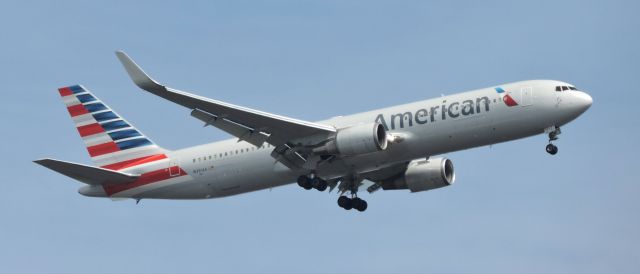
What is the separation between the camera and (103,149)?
62.7 meters

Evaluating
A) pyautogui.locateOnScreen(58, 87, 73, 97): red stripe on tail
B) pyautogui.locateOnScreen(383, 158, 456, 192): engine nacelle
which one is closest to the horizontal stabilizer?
pyautogui.locateOnScreen(58, 87, 73, 97): red stripe on tail

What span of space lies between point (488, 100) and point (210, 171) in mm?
13808

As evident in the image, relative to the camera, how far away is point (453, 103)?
53531mm

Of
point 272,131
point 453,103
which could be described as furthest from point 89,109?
point 453,103

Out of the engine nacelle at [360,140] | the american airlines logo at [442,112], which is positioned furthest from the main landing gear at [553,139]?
the engine nacelle at [360,140]

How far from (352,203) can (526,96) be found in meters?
12.2

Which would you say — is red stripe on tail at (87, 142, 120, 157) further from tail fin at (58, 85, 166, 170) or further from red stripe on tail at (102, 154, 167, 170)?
red stripe on tail at (102, 154, 167, 170)

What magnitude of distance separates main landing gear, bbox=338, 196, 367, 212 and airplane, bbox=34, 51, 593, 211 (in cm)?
5

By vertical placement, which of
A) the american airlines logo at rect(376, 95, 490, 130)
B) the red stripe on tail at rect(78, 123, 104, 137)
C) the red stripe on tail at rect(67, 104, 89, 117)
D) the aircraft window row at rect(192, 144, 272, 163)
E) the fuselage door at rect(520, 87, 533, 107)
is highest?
the red stripe on tail at rect(67, 104, 89, 117)

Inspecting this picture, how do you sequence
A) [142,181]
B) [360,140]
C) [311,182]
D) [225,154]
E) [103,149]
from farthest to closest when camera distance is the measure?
[103,149]
[142,181]
[225,154]
[311,182]
[360,140]

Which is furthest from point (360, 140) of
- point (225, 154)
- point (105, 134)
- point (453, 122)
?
point (105, 134)

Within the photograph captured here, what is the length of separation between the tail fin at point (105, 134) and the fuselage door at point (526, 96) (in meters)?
18.1

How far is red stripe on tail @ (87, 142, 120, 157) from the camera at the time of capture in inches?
2457

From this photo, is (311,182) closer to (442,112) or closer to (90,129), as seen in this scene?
(442,112)
